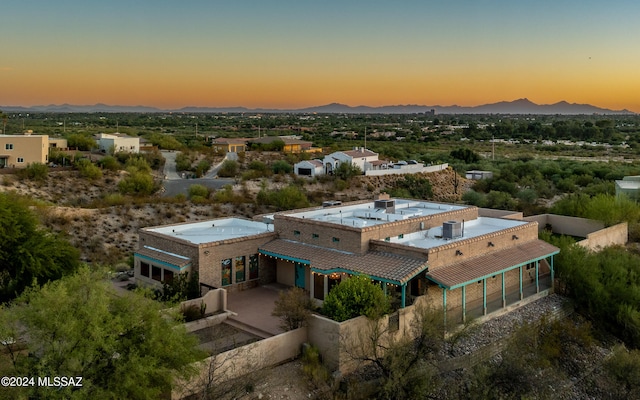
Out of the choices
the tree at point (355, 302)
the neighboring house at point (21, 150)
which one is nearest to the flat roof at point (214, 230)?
the tree at point (355, 302)

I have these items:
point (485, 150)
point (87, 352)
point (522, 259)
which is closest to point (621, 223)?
point (522, 259)

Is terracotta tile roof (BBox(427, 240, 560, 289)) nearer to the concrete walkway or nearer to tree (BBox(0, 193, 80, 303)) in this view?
the concrete walkway

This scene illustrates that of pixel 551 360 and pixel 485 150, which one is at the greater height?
pixel 485 150

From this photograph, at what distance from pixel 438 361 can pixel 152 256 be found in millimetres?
12838

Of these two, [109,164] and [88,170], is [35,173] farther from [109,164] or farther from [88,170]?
[109,164]

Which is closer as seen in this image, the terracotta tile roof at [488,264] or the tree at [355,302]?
the tree at [355,302]

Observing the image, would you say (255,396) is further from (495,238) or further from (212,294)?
(495,238)

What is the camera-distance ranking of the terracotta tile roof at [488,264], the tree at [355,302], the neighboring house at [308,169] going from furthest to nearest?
the neighboring house at [308,169], the terracotta tile roof at [488,264], the tree at [355,302]

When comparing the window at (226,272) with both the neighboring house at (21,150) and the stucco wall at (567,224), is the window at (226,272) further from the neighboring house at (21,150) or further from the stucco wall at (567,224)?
the neighboring house at (21,150)

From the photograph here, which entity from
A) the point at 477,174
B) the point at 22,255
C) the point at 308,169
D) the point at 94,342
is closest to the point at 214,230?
the point at 22,255

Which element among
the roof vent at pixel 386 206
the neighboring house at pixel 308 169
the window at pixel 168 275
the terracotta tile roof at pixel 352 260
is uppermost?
the neighboring house at pixel 308 169

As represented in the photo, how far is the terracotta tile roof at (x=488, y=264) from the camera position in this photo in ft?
68.1

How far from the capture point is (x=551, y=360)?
801 inches

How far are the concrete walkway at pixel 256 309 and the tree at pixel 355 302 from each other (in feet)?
7.05
